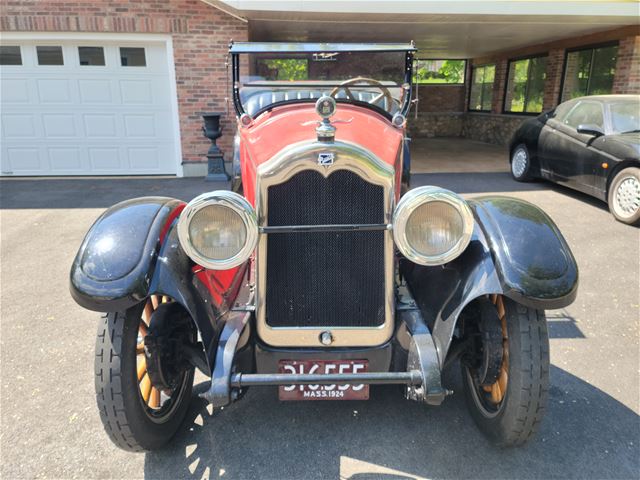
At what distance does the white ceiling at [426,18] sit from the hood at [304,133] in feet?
17.5

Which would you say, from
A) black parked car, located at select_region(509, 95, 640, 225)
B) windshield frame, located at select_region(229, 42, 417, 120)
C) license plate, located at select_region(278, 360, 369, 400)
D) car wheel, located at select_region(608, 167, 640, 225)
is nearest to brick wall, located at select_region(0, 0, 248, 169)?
windshield frame, located at select_region(229, 42, 417, 120)

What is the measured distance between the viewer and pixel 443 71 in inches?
658

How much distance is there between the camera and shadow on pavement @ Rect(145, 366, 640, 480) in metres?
2.21

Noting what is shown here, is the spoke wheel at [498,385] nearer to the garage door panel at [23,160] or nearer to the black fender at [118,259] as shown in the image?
the black fender at [118,259]

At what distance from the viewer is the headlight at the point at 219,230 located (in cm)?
192

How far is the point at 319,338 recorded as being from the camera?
2203 mm

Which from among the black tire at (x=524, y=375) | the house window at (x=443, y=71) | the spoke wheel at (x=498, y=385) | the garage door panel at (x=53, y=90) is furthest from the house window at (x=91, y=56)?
the house window at (x=443, y=71)

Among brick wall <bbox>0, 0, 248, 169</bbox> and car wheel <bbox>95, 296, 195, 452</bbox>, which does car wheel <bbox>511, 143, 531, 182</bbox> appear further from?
car wheel <bbox>95, 296, 195, 452</bbox>

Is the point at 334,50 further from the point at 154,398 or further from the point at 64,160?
the point at 64,160

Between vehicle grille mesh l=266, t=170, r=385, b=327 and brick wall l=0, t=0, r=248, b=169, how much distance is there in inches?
271

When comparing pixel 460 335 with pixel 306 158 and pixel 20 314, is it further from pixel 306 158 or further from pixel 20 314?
pixel 20 314

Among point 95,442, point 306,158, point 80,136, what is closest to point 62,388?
point 95,442

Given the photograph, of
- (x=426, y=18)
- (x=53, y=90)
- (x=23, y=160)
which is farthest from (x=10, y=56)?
(x=426, y=18)

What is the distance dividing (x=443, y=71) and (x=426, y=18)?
8.94m
